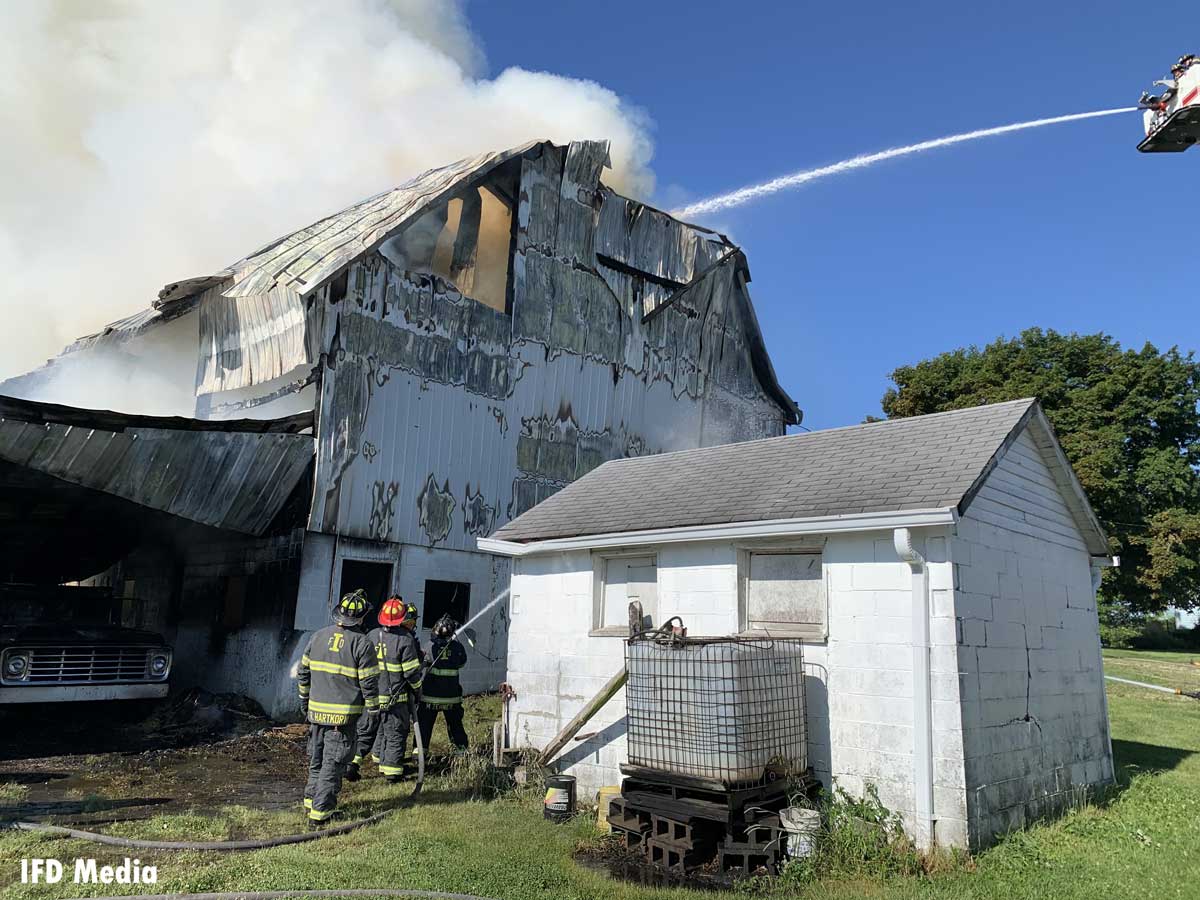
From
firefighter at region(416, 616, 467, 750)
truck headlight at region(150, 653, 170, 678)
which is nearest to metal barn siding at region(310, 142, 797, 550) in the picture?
truck headlight at region(150, 653, 170, 678)

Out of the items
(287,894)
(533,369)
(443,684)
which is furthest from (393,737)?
(533,369)

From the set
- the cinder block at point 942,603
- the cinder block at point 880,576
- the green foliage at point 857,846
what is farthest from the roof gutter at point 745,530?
the green foliage at point 857,846

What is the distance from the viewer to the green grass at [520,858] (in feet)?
18.7

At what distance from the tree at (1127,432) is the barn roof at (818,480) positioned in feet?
75.2

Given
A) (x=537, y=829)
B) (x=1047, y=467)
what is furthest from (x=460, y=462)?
(x=1047, y=467)

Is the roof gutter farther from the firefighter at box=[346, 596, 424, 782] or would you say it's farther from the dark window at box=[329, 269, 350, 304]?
the dark window at box=[329, 269, 350, 304]

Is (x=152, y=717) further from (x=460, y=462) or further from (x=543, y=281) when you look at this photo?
(x=543, y=281)

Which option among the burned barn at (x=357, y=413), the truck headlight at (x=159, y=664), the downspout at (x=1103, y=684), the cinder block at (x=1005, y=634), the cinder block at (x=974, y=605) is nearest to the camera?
the cinder block at (x=974, y=605)

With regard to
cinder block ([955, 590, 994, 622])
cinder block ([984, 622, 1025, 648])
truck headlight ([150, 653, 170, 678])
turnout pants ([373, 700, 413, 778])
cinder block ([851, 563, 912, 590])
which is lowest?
turnout pants ([373, 700, 413, 778])

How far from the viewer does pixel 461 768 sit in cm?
910

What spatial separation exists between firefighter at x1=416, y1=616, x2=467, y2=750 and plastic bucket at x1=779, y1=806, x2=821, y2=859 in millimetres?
4565

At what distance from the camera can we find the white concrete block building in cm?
680

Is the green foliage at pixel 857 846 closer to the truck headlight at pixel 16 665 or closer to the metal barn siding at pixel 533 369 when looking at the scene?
the metal barn siding at pixel 533 369

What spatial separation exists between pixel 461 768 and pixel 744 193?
15002 mm
